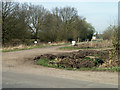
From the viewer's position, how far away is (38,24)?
139ft

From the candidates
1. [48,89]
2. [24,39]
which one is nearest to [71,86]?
[48,89]

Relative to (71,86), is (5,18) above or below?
above

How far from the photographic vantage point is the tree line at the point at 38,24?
29.0 m

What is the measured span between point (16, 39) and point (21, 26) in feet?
7.80

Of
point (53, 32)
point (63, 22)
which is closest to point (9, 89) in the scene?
point (53, 32)

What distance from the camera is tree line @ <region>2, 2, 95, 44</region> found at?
29031 mm

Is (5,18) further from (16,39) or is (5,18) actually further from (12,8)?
(16,39)

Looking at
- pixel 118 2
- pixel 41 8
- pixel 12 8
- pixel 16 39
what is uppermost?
pixel 41 8

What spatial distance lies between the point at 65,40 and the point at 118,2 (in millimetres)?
32824

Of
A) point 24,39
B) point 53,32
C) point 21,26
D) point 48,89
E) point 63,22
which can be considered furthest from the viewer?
point 63,22

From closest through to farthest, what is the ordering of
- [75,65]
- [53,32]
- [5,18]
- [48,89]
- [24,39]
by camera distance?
[48,89]
[75,65]
[5,18]
[24,39]
[53,32]

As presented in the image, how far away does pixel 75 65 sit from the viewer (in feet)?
37.8

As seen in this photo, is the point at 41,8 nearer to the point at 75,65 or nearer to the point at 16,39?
the point at 16,39

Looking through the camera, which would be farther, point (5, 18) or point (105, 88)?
point (5, 18)
